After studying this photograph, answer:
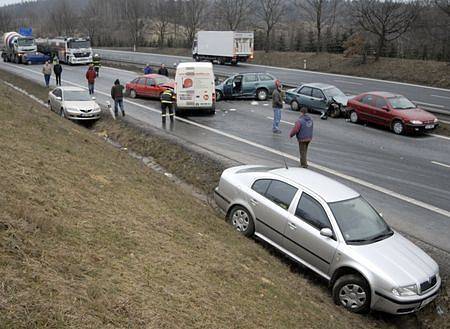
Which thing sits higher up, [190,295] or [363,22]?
[363,22]

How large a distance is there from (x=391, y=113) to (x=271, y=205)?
38.7 feet

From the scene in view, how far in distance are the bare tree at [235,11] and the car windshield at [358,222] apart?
61543 mm

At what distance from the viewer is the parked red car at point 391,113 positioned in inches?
692

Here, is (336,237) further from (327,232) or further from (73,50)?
(73,50)

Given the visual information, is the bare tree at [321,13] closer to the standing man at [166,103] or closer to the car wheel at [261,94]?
the car wheel at [261,94]

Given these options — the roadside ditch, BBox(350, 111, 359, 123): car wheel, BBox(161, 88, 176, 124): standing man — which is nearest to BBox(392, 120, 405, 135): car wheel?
BBox(350, 111, 359, 123): car wheel

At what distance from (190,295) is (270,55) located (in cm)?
4773

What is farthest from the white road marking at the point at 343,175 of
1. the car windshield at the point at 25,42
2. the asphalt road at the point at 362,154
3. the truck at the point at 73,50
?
the car windshield at the point at 25,42

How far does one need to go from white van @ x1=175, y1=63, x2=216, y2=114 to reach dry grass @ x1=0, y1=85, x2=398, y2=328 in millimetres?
11573

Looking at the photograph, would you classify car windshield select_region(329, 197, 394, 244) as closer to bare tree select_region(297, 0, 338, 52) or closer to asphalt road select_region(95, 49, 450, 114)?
asphalt road select_region(95, 49, 450, 114)

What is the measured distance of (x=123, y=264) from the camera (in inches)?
226

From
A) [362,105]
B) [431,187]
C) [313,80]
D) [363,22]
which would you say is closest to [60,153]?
[431,187]

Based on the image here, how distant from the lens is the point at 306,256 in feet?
25.4

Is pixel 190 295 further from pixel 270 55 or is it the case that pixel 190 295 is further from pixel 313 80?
pixel 270 55
